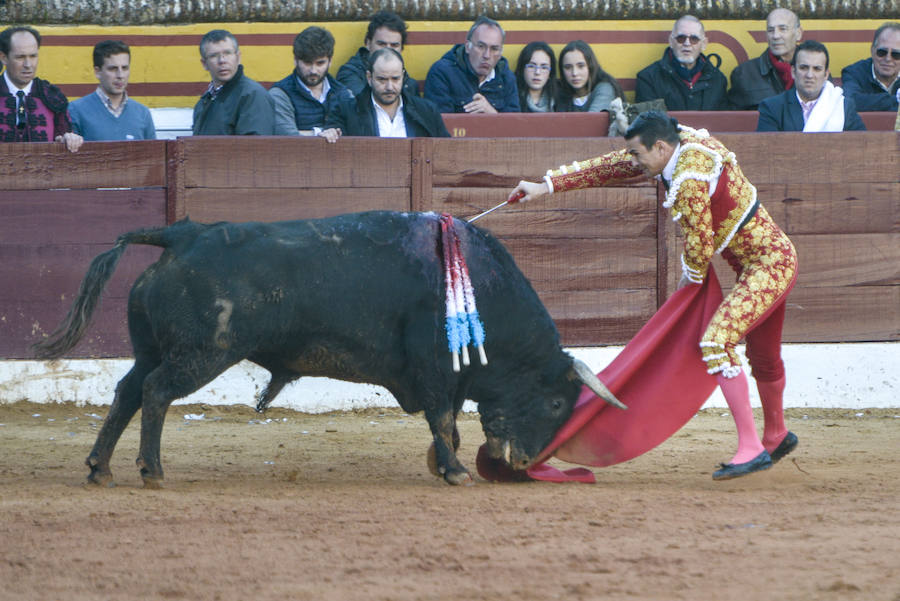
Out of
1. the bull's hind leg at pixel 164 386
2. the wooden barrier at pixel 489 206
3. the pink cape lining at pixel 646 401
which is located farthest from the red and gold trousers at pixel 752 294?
the wooden barrier at pixel 489 206

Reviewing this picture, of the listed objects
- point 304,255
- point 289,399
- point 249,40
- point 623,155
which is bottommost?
point 289,399

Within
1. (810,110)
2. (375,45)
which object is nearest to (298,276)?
(375,45)

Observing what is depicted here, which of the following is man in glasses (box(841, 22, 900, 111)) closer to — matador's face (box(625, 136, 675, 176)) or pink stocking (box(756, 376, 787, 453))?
pink stocking (box(756, 376, 787, 453))

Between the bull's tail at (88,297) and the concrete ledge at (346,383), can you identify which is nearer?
the bull's tail at (88,297)

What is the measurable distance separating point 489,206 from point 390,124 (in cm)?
68

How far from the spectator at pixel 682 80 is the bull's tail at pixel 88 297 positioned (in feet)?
12.1

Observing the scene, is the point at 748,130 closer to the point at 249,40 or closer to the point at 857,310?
the point at 857,310

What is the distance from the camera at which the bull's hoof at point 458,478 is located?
4.38 meters

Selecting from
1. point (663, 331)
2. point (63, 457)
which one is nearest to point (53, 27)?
point (63, 457)

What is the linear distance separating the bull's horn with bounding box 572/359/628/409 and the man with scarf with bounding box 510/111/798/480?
199mm

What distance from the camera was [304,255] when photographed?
4.36m

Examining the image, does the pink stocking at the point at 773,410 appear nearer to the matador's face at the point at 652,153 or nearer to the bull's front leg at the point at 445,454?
the matador's face at the point at 652,153

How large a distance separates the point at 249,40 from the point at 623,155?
360 cm

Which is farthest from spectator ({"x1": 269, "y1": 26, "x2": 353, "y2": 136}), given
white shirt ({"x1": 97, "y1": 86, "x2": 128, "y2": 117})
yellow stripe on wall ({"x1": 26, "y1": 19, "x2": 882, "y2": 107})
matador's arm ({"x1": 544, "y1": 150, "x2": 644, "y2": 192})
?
matador's arm ({"x1": 544, "y1": 150, "x2": 644, "y2": 192})
